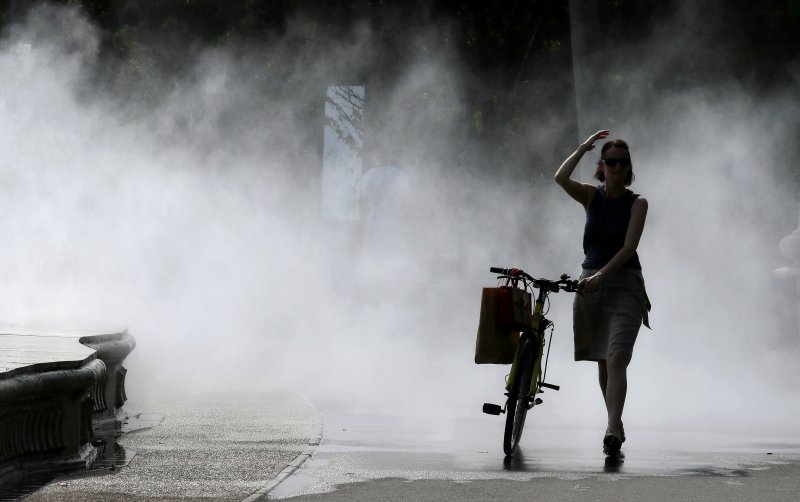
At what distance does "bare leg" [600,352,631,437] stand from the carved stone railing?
230cm

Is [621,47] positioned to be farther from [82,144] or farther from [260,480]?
[260,480]

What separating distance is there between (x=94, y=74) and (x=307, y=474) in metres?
20.5

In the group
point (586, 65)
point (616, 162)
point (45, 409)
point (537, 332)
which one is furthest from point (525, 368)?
point (586, 65)

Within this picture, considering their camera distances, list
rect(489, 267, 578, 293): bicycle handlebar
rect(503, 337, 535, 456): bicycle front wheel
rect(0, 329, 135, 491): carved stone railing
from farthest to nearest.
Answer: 1. rect(489, 267, 578, 293): bicycle handlebar
2. rect(503, 337, 535, 456): bicycle front wheel
3. rect(0, 329, 135, 491): carved stone railing

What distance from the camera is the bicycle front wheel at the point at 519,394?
805 cm

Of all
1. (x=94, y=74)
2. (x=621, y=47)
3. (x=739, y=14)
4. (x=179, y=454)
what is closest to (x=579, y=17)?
(x=621, y=47)

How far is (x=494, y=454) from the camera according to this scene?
823 centimetres

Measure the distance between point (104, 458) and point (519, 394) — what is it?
6.21 ft

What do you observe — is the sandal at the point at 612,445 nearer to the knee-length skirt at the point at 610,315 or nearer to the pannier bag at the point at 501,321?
the knee-length skirt at the point at 610,315

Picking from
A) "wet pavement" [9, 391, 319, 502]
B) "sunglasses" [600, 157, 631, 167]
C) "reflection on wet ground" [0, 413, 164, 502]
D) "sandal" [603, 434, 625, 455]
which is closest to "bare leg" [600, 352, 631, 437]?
"sandal" [603, 434, 625, 455]

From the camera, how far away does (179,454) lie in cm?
790

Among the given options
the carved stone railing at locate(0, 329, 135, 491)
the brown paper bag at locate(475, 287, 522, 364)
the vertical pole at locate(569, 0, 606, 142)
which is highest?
the vertical pole at locate(569, 0, 606, 142)

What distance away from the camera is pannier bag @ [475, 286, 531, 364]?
825 cm

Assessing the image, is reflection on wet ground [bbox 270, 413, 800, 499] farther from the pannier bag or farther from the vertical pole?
the vertical pole
